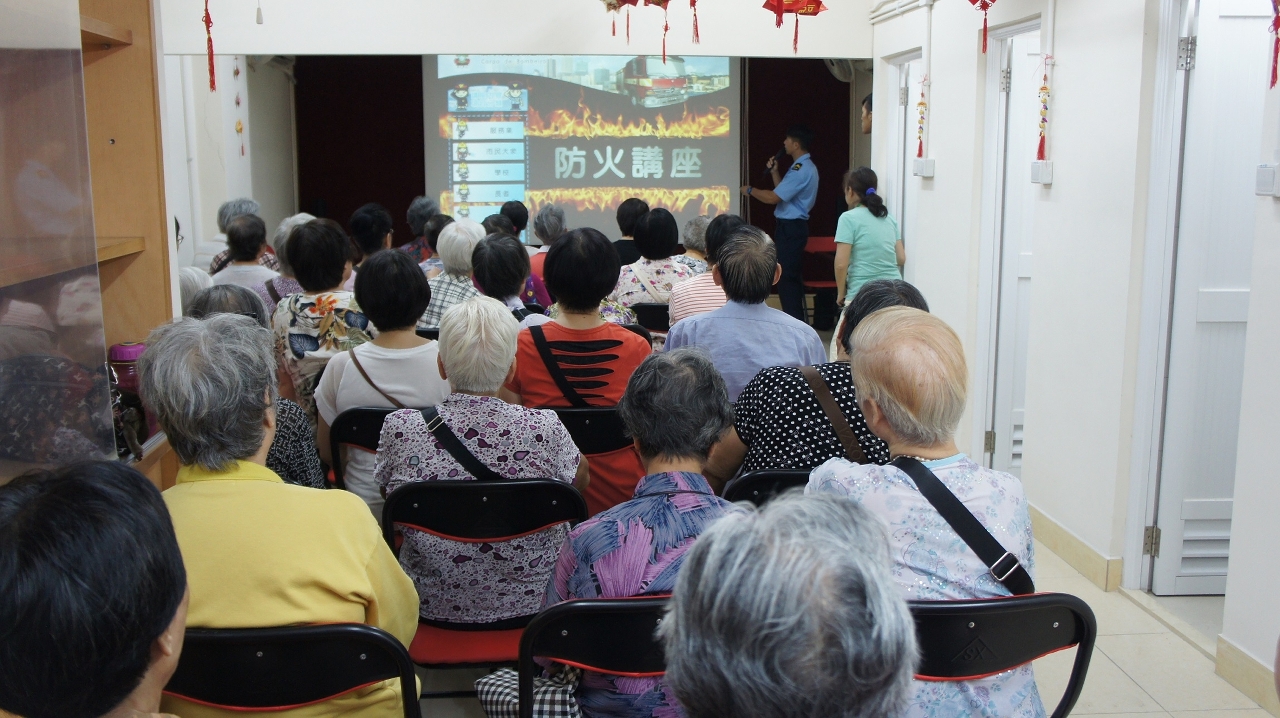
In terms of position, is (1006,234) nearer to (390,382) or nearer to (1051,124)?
(1051,124)

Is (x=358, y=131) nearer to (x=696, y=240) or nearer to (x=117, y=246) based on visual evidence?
(x=696, y=240)

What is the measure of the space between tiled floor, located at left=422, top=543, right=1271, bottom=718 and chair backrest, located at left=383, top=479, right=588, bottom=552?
2.62 feet

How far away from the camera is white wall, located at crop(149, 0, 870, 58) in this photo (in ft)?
19.5

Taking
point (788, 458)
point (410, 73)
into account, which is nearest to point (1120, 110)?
point (788, 458)

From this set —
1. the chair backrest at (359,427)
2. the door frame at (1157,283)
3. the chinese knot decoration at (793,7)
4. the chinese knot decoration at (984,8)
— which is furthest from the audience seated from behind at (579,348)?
the chinese knot decoration at (793,7)

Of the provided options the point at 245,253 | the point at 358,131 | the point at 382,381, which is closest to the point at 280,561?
the point at 382,381

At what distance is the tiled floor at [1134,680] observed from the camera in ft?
9.30

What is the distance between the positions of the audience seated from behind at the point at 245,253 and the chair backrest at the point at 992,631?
3754mm

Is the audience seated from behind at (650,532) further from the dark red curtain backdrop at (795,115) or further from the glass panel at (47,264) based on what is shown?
the dark red curtain backdrop at (795,115)

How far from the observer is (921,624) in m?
1.46

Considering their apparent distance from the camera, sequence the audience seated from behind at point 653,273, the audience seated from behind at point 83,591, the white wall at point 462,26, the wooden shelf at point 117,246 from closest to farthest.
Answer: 1. the audience seated from behind at point 83,591
2. the wooden shelf at point 117,246
3. the audience seated from behind at point 653,273
4. the white wall at point 462,26

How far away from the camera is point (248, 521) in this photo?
1.55 metres

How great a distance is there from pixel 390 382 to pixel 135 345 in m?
0.77

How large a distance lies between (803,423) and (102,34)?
177 cm
